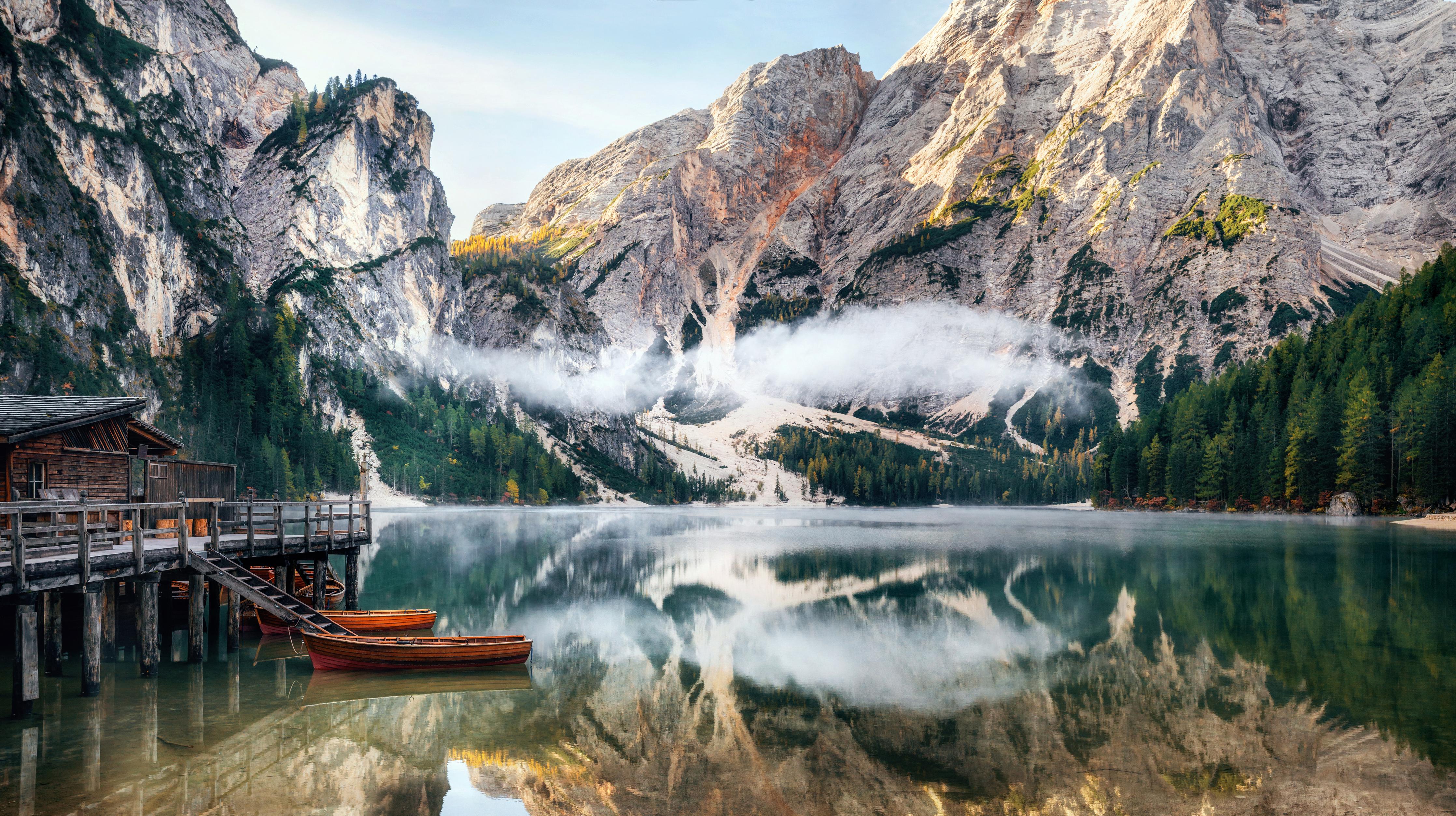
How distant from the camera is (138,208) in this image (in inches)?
5182

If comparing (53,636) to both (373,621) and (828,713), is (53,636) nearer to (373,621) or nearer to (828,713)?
(373,621)

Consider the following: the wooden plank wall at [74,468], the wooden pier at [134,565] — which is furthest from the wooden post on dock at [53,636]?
the wooden plank wall at [74,468]

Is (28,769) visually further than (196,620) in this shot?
No

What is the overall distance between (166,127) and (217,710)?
178 meters

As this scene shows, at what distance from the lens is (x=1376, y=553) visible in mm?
49969

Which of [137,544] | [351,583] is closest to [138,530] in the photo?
[137,544]

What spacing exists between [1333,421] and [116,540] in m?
111

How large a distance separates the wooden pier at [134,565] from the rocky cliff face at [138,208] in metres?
85.8

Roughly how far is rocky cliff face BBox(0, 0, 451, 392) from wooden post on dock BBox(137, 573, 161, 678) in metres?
93.6

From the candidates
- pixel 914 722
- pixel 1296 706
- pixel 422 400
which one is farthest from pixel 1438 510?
pixel 422 400

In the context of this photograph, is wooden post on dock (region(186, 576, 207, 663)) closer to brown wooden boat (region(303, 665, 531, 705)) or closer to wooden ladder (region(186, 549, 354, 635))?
wooden ladder (region(186, 549, 354, 635))

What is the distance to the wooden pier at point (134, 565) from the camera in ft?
59.3

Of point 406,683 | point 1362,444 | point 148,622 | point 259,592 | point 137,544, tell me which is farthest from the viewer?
point 1362,444

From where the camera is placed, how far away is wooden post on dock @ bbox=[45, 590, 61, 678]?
22.4 metres
